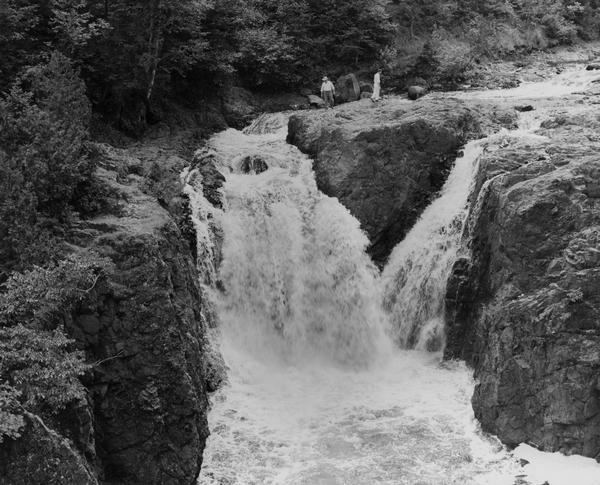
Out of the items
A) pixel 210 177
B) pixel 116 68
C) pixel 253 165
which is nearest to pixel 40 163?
pixel 210 177

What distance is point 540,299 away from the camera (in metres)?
12.9

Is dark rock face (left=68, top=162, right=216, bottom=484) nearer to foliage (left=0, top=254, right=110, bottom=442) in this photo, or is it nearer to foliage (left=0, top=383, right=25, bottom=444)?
foliage (left=0, top=254, right=110, bottom=442)

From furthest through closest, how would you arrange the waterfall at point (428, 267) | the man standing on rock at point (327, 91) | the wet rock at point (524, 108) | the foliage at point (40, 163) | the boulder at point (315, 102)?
the boulder at point (315, 102)
the man standing on rock at point (327, 91)
the wet rock at point (524, 108)
the waterfall at point (428, 267)
the foliage at point (40, 163)

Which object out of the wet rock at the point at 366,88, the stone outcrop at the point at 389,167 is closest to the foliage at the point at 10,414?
the stone outcrop at the point at 389,167

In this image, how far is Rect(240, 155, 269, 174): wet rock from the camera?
1934 cm

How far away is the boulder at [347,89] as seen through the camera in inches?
1034

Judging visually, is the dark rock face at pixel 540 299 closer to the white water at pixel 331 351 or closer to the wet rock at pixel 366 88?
the white water at pixel 331 351

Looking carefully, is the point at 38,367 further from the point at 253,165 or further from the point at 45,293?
the point at 253,165

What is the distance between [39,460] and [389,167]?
41.1 feet

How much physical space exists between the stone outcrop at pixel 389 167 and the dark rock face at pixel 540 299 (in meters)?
3.01

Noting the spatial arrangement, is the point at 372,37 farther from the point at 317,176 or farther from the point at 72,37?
the point at 72,37

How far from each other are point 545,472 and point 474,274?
5038 mm

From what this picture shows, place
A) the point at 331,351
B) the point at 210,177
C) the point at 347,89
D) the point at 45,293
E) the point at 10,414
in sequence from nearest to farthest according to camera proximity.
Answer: the point at 10,414
the point at 45,293
the point at 331,351
the point at 210,177
the point at 347,89

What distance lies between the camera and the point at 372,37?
28.9 metres
